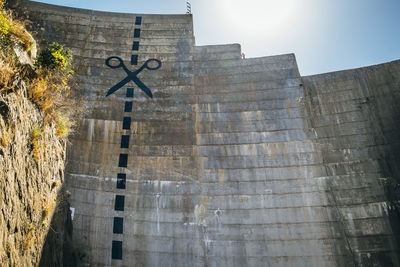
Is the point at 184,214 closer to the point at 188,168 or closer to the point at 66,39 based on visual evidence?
the point at 188,168

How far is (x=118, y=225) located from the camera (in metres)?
15.3

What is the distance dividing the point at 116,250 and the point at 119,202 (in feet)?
8.23

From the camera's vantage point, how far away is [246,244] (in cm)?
1541

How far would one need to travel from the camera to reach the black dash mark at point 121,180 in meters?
16.1

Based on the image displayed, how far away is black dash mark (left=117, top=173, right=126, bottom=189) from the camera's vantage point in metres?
16.1

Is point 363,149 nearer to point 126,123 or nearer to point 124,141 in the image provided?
point 124,141

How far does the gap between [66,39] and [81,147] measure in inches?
341

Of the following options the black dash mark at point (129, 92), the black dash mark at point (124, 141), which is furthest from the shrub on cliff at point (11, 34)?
the black dash mark at point (129, 92)

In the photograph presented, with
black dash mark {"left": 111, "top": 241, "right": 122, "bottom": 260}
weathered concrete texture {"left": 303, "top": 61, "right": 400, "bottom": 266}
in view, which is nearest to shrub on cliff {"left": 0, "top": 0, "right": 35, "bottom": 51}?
black dash mark {"left": 111, "top": 241, "right": 122, "bottom": 260}

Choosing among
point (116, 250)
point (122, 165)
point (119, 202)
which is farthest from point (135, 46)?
point (116, 250)

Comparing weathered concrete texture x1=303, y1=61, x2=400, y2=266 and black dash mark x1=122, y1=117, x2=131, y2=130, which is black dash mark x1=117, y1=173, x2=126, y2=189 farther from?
→ weathered concrete texture x1=303, y1=61, x2=400, y2=266

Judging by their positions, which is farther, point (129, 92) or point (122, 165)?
point (129, 92)

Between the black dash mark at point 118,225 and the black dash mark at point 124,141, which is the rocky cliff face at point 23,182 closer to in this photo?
the black dash mark at point 118,225

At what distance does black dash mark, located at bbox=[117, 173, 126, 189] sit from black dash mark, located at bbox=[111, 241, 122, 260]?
302 cm
